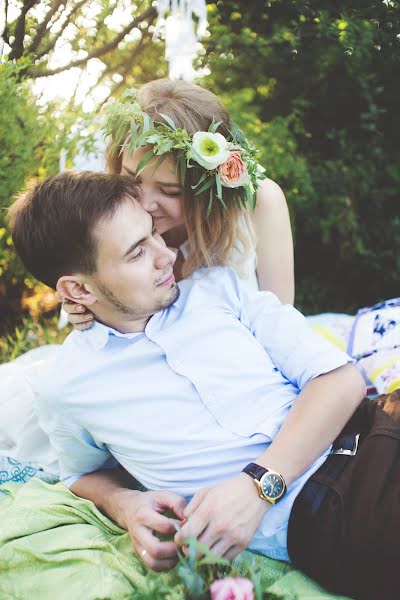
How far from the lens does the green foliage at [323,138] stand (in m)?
4.81

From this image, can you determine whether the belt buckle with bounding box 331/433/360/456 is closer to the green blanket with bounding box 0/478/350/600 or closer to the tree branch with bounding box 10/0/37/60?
the green blanket with bounding box 0/478/350/600

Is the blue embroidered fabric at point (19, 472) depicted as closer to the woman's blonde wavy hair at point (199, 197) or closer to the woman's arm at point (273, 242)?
the woman's blonde wavy hair at point (199, 197)

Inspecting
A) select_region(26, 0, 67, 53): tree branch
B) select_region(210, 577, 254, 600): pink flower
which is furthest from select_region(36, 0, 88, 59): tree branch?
select_region(210, 577, 254, 600): pink flower

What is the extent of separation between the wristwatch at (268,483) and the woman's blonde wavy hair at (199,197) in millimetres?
987

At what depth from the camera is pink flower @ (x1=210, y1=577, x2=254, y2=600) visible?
1432 millimetres

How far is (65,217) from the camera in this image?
2.27m

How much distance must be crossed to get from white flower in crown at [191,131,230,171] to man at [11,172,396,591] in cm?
29

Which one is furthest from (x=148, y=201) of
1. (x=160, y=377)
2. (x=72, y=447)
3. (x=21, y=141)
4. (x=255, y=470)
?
(x=21, y=141)

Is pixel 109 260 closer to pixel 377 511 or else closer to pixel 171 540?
pixel 171 540

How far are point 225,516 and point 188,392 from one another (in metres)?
0.50

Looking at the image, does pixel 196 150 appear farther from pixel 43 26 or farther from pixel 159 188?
pixel 43 26

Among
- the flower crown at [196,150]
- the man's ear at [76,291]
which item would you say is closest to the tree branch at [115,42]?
the flower crown at [196,150]

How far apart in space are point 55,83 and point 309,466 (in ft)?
9.40

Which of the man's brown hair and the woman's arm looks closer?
the man's brown hair
